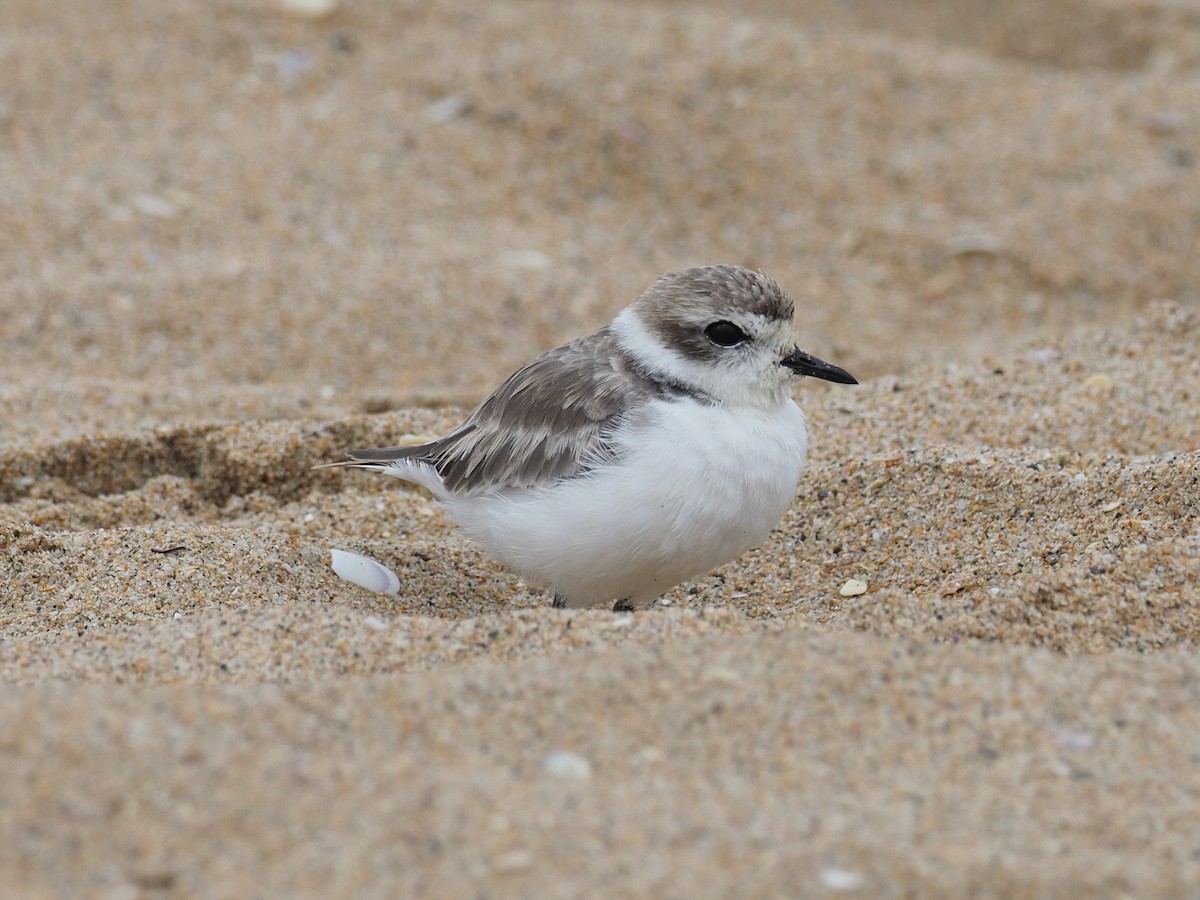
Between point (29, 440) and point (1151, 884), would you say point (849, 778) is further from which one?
point (29, 440)

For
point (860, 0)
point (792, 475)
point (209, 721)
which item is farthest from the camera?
point (860, 0)

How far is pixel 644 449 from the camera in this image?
142 inches

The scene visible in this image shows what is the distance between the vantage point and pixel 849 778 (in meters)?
2.63

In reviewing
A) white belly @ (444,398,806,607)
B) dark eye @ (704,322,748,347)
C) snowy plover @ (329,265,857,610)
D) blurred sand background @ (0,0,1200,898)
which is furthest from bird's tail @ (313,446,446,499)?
dark eye @ (704,322,748,347)

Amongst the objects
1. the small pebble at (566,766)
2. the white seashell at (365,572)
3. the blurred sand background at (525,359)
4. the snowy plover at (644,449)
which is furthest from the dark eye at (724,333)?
the small pebble at (566,766)

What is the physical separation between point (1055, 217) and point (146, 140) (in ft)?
14.7

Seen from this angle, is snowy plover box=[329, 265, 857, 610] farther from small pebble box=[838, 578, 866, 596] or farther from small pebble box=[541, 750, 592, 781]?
small pebble box=[541, 750, 592, 781]

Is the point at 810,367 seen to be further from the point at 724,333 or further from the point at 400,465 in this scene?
the point at 400,465

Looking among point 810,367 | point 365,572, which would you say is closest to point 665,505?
point 810,367

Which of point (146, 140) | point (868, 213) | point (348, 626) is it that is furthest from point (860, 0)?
point (348, 626)

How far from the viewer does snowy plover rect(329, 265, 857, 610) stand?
3564 mm

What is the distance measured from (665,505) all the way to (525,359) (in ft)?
8.75

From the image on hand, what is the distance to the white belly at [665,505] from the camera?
11.6 ft

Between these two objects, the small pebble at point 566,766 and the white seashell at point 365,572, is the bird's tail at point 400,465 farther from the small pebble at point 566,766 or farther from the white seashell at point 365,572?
the small pebble at point 566,766
